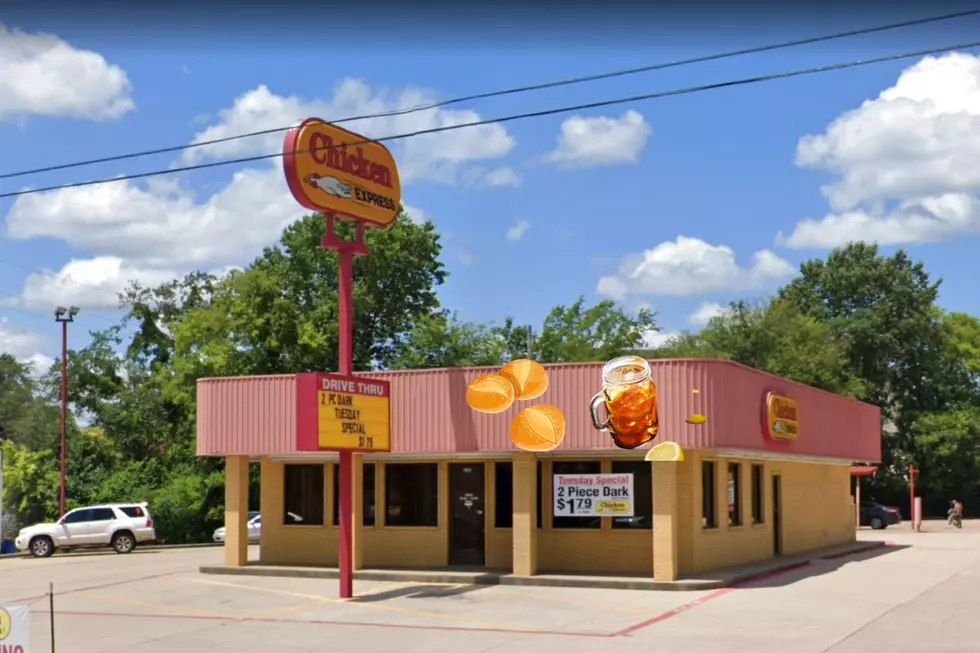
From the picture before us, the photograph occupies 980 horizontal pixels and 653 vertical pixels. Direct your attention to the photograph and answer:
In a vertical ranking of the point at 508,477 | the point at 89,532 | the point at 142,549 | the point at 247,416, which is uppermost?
the point at 247,416

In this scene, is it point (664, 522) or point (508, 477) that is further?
point (508, 477)

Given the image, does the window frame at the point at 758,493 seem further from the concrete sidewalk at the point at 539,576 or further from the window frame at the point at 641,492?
the window frame at the point at 641,492

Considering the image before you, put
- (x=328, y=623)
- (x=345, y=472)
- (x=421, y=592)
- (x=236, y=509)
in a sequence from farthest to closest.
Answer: (x=236, y=509) → (x=421, y=592) → (x=345, y=472) → (x=328, y=623)

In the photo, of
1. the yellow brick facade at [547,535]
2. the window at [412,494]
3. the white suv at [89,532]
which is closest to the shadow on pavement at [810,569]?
the yellow brick facade at [547,535]

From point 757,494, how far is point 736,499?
231 cm

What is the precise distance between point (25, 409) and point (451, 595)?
193ft

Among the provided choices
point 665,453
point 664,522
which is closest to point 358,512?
point 664,522

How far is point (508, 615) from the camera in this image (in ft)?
65.7

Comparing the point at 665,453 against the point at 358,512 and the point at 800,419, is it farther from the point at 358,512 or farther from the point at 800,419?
the point at 800,419

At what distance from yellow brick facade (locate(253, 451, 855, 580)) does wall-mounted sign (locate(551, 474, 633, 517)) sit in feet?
0.94

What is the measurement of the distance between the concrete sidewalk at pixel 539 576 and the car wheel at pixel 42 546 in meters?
13.9

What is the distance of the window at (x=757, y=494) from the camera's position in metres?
29.9

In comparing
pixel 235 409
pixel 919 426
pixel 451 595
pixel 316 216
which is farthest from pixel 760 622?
pixel 919 426

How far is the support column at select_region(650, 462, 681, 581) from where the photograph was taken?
2358cm
